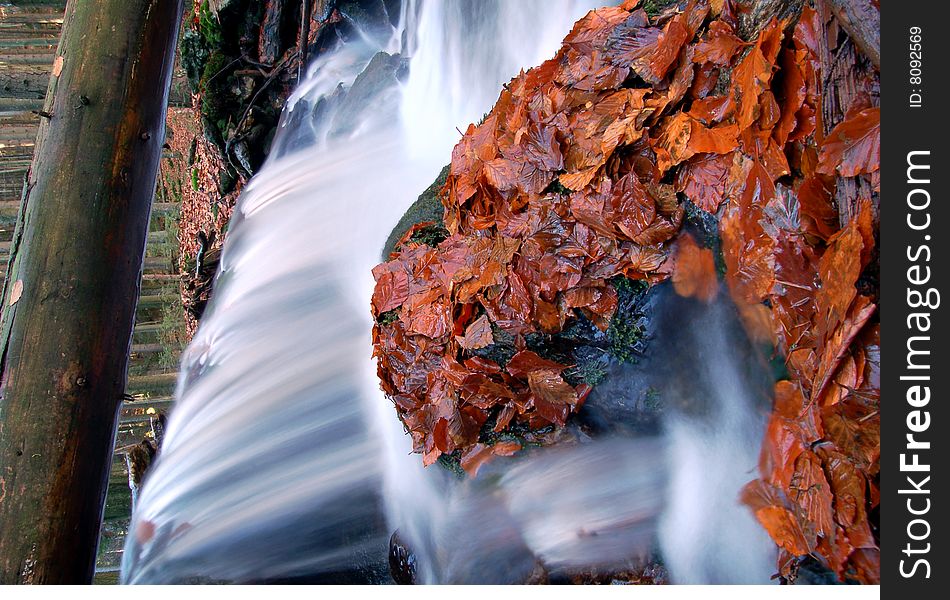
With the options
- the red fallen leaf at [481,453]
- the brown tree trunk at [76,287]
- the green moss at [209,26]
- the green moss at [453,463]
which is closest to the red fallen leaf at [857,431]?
the red fallen leaf at [481,453]

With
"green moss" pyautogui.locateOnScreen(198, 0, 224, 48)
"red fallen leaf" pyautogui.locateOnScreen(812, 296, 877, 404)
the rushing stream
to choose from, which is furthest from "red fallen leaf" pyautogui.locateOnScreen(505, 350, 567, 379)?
"green moss" pyautogui.locateOnScreen(198, 0, 224, 48)

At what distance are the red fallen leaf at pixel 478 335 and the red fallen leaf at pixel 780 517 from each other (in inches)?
15.1

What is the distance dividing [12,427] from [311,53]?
135cm

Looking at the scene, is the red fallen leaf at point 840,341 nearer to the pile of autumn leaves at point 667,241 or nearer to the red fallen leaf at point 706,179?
the pile of autumn leaves at point 667,241

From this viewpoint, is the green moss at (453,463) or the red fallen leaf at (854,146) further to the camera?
the green moss at (453,463)

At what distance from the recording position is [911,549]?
1.83 ft

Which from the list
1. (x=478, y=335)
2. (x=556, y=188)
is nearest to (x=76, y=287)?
(x=478, y=335)

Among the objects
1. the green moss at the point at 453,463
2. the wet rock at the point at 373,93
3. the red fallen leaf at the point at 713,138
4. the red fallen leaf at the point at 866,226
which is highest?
the wet rock at the point at 373,93

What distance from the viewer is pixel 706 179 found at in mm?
710

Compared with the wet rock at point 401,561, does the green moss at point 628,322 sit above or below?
above

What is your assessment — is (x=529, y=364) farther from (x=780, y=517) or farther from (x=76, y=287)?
(x=76, y=287)

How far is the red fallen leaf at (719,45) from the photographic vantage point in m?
0.70

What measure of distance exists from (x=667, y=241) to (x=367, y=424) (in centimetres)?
77

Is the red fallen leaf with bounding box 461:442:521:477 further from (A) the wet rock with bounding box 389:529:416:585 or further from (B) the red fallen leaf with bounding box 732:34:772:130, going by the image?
(B) the red fallen leaf with bounding box 732:34:772:130
